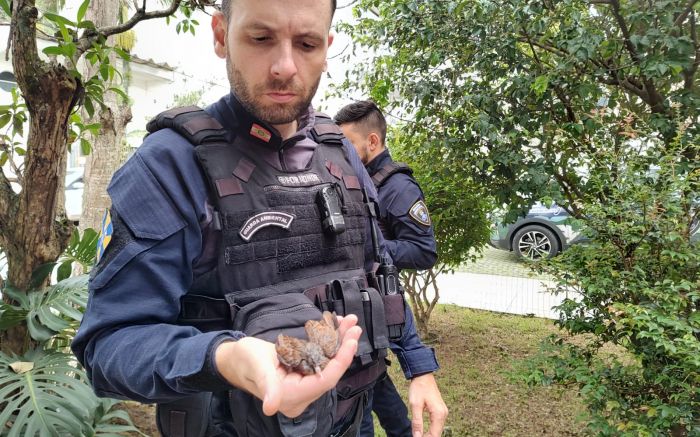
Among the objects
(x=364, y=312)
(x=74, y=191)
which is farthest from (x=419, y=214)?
(x=74, y=191)

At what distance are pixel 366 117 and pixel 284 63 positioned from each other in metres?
2.30

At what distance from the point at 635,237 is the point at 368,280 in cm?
154

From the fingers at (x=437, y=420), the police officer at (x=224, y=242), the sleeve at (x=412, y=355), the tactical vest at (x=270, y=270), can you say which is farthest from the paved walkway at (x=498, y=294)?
the police officer at (x=224, y=242)

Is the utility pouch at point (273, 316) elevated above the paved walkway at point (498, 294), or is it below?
above

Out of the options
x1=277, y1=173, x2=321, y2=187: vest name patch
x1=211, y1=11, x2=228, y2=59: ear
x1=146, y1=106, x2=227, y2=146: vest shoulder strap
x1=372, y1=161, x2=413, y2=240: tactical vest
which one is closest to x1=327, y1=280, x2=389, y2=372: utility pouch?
x1=277, y1=173, x2=321, y2=187: vest name patch

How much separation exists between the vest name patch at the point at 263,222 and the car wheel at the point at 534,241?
8.68 meters

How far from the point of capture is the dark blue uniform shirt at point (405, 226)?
3018 millimetres

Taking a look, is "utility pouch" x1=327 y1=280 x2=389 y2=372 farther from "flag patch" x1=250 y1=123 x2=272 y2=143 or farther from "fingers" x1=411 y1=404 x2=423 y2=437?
"flag patch" x1=250 y1=123 x2=272 y2=143

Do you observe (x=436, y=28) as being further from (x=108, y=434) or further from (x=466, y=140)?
(x=108, y=434)

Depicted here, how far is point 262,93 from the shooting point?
4.27 ft

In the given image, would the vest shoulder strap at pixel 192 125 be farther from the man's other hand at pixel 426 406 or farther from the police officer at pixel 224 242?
the man's other hand at pixel 426 406

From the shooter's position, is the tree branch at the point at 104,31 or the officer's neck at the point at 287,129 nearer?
the officer's neck at the point at 287,129

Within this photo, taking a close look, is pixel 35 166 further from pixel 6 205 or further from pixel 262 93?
pixel 262 93

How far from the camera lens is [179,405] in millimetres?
1212
